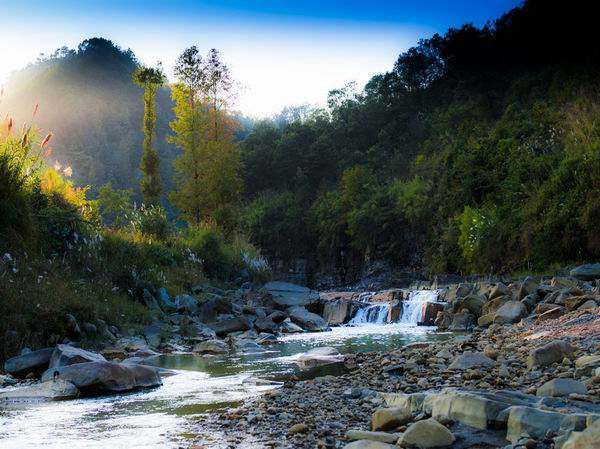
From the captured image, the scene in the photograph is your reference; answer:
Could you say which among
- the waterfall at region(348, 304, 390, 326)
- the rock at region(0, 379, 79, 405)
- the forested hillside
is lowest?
the waterfall at region(348, 304, 390, 326)

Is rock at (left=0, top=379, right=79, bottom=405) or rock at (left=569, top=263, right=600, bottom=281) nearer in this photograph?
rock at (left=0, top=379, right=79, bottom=405)

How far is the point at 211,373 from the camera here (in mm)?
7629

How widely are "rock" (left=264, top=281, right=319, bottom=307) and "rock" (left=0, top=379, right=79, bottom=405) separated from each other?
30.4 feet

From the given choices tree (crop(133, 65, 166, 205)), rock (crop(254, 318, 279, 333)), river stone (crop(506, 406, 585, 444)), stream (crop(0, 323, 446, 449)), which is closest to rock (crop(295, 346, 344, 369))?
stream (crop(0, 323, 446, 449))

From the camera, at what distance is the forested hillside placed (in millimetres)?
17094

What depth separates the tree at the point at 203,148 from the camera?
2645 cm

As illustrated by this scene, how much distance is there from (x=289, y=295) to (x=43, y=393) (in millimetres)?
10659

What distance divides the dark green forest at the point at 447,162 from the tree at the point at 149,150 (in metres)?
3.80

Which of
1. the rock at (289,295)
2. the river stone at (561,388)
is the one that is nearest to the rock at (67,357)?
the river stone at (561,388)

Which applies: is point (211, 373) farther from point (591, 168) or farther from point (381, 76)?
point (381, 76)

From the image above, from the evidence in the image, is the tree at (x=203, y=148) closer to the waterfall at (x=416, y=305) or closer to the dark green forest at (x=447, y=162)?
the dark green forest at (x=447, y=162)

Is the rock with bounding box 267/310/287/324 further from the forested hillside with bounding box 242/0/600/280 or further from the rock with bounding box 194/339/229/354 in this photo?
the forested hillside with bounding box 242/0/600/280

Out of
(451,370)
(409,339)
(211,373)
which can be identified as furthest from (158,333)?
(451,370)

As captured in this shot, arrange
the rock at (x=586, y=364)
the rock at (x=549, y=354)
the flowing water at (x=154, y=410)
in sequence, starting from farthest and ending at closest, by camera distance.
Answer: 1. the rock at (x=549, y=354)
2. the rock at (x=586, y=364)
3. the flowing water at (x=154, y=410)
